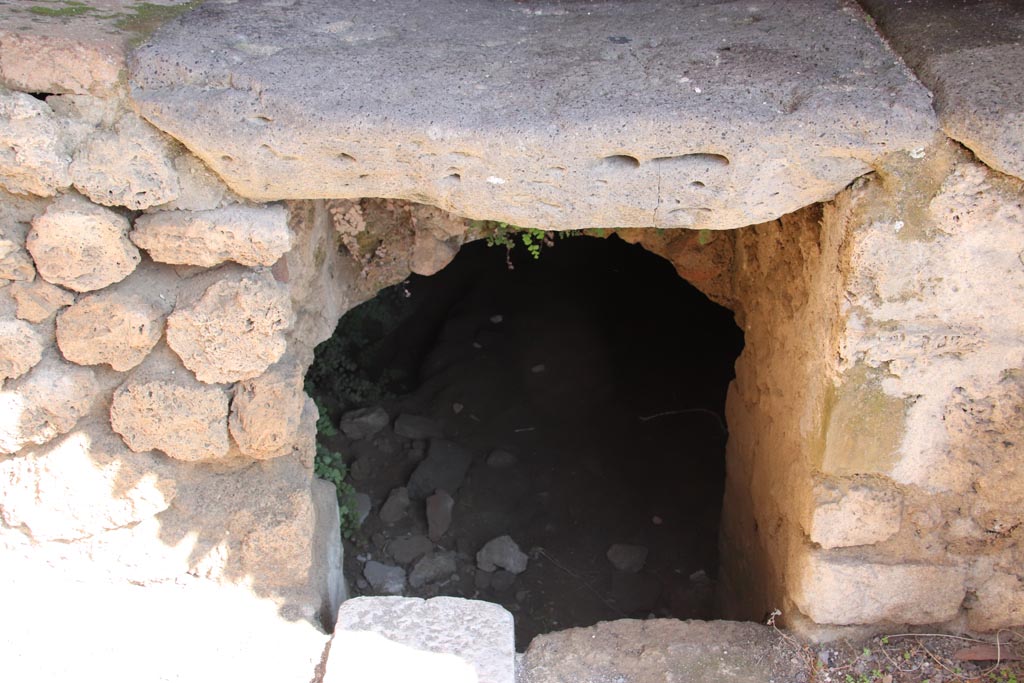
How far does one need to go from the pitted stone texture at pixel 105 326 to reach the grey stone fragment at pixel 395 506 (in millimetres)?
1923

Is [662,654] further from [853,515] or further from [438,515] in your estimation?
[438,515]

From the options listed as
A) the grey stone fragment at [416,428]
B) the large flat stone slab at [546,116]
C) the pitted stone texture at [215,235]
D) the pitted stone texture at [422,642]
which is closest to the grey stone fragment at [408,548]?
the grey stone fragment at [416,428]

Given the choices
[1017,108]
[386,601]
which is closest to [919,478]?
[1017,108]

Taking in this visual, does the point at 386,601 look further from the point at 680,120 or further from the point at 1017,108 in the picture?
the point at 1017,108

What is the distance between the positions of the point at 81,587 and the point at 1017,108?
2834 millimetres

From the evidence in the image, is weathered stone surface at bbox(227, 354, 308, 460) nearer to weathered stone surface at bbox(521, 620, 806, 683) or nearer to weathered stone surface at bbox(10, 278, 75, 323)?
weathered stone surface at bbox(10, 278, 75, 323)

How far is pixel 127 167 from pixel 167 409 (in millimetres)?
682

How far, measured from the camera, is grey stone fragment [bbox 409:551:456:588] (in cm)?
389

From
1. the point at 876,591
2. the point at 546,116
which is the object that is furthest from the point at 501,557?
the point at 546,116

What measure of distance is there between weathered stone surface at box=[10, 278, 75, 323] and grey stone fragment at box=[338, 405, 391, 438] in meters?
2.27

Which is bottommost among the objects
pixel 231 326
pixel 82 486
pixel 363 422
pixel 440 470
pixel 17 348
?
pixel 440 470

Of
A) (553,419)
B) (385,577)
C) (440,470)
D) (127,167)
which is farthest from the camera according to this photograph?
(553,419)

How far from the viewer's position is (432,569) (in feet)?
12.9

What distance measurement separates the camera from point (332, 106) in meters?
2.14
